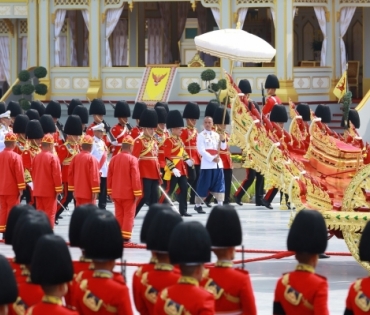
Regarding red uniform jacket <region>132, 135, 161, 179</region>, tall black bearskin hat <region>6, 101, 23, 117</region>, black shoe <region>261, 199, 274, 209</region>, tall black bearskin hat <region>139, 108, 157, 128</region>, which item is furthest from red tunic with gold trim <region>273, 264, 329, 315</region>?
tall black bearskin hat <region>6, 101, 23, 117</region>

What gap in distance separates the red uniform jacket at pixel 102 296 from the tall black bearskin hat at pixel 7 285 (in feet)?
1.77

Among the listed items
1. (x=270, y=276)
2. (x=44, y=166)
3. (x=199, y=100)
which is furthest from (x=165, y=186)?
(x=199, y=100)

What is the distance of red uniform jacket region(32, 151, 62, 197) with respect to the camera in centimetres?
1697

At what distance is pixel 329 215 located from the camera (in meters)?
13.6

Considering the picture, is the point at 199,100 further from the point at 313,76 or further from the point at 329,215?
the point at 329,215

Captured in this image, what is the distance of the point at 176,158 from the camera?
20.4m

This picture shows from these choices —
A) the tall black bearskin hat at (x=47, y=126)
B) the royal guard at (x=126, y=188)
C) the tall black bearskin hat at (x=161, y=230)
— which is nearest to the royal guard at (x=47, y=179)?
the royal guard at (x=126, y=188)

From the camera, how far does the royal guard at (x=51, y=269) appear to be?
732cm

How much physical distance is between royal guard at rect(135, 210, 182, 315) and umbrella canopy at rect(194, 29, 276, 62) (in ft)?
31.4

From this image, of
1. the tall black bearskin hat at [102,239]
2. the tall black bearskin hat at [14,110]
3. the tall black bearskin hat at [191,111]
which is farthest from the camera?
the tall black bearskin hat at [14,110]

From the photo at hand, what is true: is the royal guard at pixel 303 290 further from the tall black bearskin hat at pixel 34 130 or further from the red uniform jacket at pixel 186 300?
the tall black bearskin hat at pixel 34 130

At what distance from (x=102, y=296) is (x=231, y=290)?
82cm

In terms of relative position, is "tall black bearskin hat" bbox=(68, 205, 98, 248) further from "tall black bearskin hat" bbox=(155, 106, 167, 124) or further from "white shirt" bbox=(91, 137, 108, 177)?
"tall black bearskin hat" bbox=(155, 106, 167, 124)

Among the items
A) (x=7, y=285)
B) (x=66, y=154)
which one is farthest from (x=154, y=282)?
(x=66, y=154)
